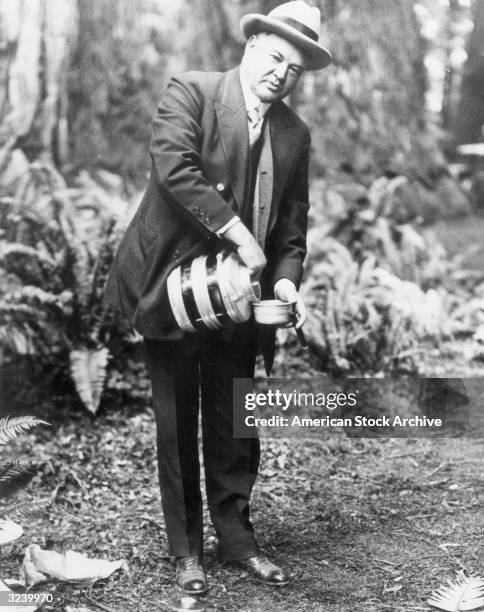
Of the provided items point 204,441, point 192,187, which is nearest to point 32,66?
point 192,187

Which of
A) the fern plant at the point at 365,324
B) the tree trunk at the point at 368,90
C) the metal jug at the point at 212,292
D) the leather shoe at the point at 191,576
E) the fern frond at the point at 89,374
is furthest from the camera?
the tree trunk at the point at 368,90

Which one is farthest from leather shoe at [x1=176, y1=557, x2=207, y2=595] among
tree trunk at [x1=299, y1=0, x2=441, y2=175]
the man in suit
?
tree trunk at [x1=299, y1=0, x2=441, y2=175]

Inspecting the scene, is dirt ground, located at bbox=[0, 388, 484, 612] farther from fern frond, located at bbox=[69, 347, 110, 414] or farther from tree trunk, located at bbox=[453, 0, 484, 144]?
tree trunk, located at bbox=[453, 0, 484, 144]

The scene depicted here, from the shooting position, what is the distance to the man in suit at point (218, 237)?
2.95 m

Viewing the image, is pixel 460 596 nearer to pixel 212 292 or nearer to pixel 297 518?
pixel 297 518

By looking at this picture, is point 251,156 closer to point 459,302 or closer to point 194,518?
point 194,518

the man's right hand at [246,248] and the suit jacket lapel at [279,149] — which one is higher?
the suit jacket lapel at [279,149]

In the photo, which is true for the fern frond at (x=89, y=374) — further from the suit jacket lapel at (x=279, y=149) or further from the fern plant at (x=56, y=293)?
the suit jacket lapel at (x=279, y=149)

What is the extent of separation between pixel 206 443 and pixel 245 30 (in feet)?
5.47

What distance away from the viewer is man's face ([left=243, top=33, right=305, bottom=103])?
2979mm

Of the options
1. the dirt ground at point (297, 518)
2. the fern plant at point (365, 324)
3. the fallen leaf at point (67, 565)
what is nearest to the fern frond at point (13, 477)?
the fallen leaf at point (67, 565)

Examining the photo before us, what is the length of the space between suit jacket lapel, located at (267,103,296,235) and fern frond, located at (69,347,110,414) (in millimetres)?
1950

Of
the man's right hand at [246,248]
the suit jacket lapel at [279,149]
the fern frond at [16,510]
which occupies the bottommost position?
Result: the fern frond at [16,510]

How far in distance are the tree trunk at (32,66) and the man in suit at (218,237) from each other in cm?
387
